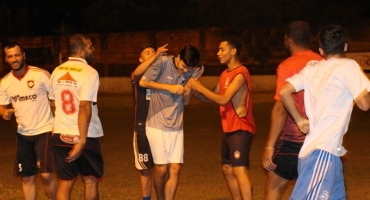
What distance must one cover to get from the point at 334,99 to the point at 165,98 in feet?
10.1

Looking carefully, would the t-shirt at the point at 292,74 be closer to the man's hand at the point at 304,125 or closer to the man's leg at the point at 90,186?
the man's hand at the point at 304,125

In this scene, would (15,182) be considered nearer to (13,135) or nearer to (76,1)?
(13,135)

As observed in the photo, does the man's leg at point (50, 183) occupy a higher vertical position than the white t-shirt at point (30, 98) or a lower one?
lower

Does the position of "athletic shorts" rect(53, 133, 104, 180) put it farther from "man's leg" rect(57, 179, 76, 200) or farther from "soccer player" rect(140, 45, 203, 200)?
"soccer player" rect(140, 45, 203, 200)

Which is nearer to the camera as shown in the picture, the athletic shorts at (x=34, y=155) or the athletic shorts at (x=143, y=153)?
the athletic shorts at (x=34, y=155)

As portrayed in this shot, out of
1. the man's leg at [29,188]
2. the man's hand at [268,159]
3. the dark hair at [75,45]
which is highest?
the dark hair at [75,45]

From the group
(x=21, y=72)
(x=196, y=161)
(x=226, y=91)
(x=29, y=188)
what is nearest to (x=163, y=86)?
(x=226, y=91)

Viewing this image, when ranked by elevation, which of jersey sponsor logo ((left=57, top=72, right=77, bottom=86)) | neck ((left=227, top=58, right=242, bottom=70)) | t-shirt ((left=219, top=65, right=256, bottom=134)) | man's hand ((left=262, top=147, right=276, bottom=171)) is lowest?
man's hand ((left=262, top=147, right=276, bottom=171))

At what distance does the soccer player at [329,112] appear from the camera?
5.27m

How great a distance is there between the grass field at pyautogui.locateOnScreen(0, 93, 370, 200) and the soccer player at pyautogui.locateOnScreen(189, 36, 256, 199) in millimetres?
1159

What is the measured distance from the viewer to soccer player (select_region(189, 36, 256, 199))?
25.3ft

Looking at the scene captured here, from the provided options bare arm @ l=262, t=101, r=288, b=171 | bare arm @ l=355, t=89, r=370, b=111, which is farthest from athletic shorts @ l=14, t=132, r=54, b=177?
bare arm @ l=355, t=89, r=370, b=111

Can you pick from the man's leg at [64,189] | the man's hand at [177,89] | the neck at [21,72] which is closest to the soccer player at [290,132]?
the man's hand at [177,89]

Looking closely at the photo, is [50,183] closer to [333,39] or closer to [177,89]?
[177,89]
